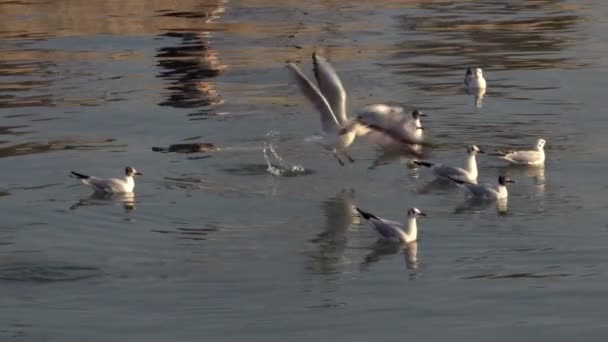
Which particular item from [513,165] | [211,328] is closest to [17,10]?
[513,165]

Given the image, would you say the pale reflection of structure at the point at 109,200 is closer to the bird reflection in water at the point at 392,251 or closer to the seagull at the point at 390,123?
the seagull at the point at 390,123

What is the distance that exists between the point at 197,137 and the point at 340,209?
5.50 metres

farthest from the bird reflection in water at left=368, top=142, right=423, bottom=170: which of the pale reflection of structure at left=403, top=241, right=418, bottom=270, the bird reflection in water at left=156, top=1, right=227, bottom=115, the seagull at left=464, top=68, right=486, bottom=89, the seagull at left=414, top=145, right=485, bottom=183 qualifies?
the bird reflection in water at left=156, top=1, right=227, bottom=115

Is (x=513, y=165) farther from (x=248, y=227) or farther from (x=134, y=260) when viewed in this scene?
(x=134, y=260)

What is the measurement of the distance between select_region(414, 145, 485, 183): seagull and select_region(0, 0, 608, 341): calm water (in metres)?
0.29

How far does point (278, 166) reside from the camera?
22.9 metres

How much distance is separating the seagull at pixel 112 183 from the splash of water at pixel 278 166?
2.19 metres

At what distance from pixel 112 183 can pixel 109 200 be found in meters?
0.30

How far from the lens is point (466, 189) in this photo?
20.9 metres

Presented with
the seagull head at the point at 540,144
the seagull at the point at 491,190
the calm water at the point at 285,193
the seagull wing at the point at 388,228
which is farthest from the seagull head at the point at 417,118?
the seagull wing at the point at 388,228

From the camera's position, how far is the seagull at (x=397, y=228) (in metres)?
18.2

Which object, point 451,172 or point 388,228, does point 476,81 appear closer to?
point 451,172

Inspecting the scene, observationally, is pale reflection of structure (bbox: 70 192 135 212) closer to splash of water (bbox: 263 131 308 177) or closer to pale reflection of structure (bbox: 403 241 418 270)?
splash of water (bbox: 263 131 308 177)

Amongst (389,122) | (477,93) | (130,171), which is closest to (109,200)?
(130,171)
